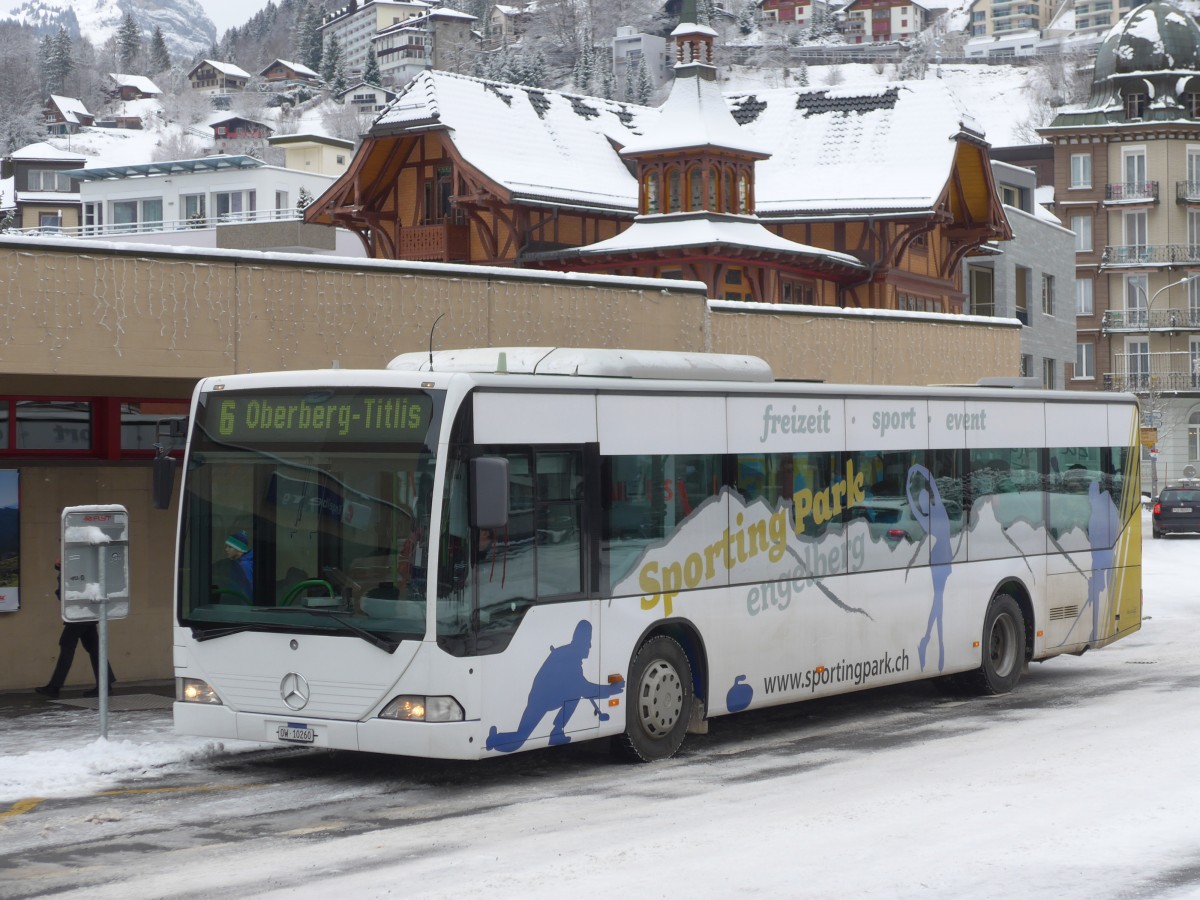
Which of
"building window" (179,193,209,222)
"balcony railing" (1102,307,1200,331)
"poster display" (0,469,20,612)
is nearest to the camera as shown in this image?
"poster display" (0,469,20,612)

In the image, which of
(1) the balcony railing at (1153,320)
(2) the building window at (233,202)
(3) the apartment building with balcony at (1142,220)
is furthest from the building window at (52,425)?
(1) the balcony railing at (1153,320)

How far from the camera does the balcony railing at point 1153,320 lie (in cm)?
8975

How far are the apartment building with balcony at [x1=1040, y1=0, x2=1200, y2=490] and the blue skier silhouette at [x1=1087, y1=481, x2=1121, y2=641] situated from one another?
238 ft

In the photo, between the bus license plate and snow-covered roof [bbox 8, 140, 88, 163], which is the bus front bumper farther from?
snow-covered roof [bbox 8, 140, 88, 163]

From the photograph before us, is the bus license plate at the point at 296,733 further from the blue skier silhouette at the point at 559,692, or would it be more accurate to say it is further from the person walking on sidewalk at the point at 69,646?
the person walking on sidewalk at the point at 69,646

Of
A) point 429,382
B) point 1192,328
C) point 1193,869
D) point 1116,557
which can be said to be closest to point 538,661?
point 429,382

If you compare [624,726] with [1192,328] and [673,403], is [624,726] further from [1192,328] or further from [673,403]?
[1192,328]

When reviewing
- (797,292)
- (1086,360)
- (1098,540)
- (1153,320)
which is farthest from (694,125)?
(1086,360)

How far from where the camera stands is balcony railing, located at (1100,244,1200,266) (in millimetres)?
90312

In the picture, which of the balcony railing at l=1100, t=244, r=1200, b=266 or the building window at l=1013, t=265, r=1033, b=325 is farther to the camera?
the balcony railing at l=1100, t=244, r=1200, b=266

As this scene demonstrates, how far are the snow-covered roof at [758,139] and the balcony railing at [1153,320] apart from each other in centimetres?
4251

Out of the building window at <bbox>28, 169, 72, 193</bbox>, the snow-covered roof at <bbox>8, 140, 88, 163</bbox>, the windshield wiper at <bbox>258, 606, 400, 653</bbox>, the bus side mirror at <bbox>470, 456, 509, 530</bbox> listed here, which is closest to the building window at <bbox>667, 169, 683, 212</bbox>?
the windshield wiper at <bbox>258, 606, 400, 653</bbox>

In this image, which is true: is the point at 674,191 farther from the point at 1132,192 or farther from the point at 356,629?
the point at 1132,192

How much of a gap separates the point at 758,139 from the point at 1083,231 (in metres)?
45.2
